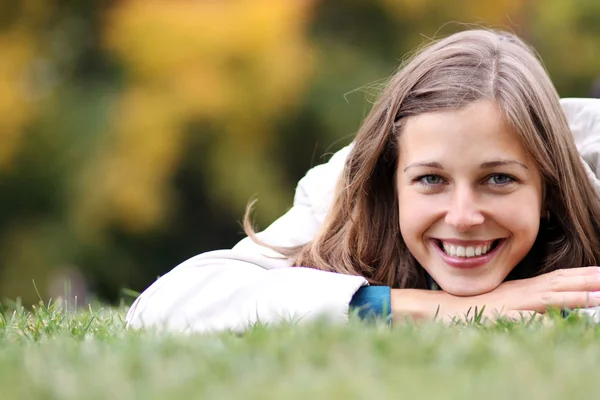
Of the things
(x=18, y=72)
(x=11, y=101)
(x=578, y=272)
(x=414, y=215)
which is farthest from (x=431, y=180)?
(x=18, y=72)

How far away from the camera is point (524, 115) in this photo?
3.11 meters

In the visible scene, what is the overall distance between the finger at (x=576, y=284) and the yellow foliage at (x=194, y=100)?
6953 millimetres

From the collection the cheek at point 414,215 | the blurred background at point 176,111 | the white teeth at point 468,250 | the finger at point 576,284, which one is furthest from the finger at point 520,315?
the blurred background at point 176,111

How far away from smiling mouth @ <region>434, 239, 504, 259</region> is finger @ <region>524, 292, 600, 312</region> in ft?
0.82

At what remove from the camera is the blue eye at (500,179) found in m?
3.06

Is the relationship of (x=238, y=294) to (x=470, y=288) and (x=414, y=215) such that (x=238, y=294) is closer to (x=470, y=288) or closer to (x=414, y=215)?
(x=414, y=215)

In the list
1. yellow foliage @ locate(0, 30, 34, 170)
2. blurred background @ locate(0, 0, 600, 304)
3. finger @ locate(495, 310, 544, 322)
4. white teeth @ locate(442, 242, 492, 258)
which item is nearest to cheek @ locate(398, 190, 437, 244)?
white teeth @ locate(442, 242, 492, 258)

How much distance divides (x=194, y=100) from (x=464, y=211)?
7.33 metres

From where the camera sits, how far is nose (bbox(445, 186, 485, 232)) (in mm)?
2996

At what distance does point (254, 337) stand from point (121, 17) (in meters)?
8.92

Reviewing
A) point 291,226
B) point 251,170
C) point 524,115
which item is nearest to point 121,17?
point 251,170

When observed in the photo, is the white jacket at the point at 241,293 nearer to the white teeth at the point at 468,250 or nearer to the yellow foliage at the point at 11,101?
the white teeth at the point at 468,250

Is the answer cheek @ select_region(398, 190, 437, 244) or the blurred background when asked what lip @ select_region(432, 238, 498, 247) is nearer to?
cheek @ select_region(398, 190, 437, 244)

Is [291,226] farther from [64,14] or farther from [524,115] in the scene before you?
[64,14]
